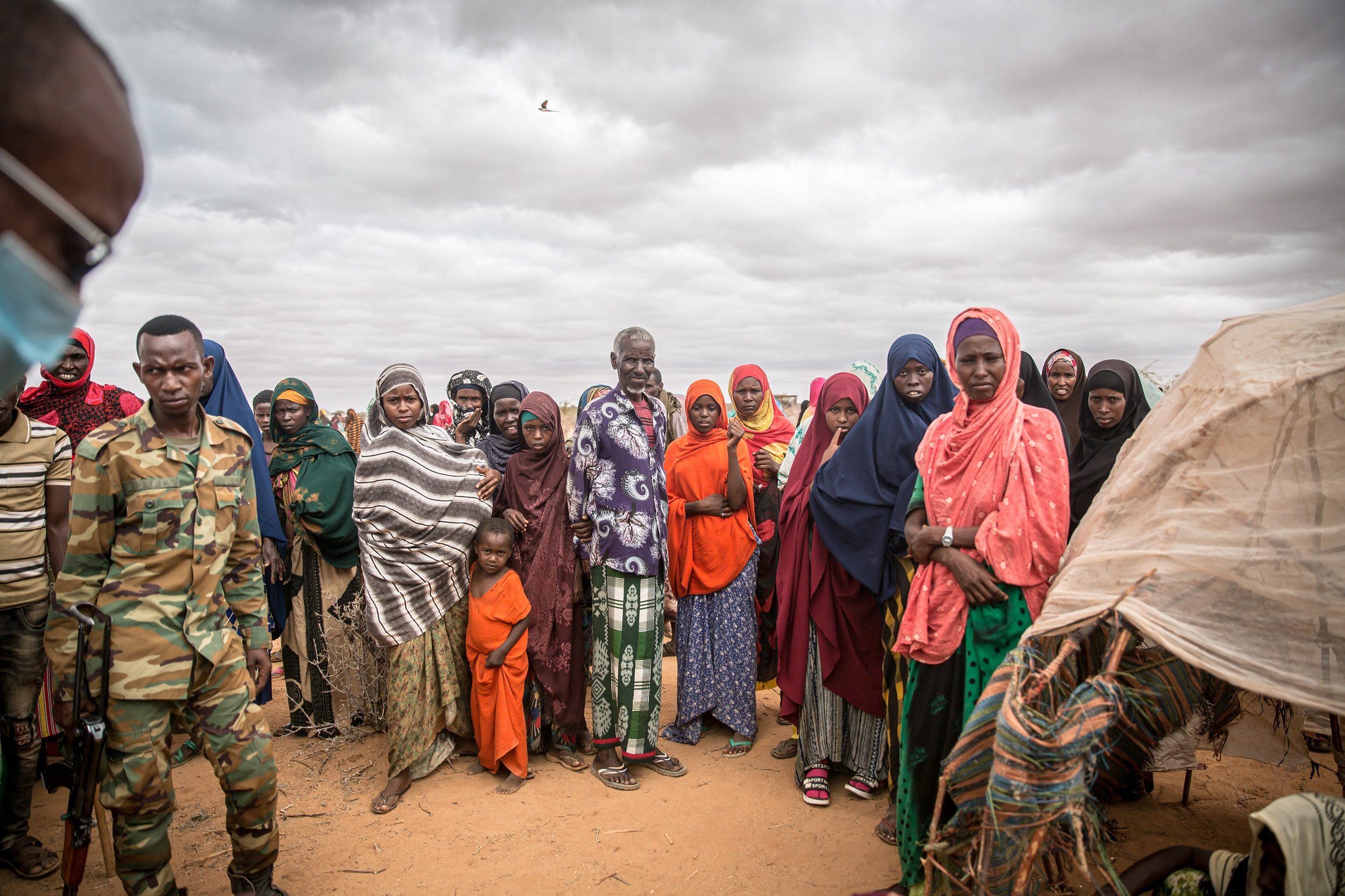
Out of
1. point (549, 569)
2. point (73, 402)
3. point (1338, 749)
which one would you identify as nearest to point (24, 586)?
point (73, 402)

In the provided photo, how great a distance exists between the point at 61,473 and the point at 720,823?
3872mm

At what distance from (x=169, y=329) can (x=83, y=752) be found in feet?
5.43

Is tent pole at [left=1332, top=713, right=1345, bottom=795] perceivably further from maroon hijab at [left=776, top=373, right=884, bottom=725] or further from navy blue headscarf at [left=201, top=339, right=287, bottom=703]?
navy blue headscarf at [left=201, top=339, right=287, bottom=703]

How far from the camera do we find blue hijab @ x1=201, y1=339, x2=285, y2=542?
14.2ft

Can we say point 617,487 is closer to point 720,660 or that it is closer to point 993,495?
point 720,660

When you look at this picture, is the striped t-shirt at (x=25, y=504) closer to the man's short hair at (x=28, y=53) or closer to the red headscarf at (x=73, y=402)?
the red headscarf at (x=73, y=402)

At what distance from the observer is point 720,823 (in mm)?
3930

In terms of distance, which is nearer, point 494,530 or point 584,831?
point 584,831

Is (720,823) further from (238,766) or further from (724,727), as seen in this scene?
(238,766)

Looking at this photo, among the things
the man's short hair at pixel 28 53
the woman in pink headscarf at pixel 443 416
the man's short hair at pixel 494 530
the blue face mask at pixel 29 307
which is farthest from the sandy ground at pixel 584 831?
the woman in pink headscarf at pixel 443 416

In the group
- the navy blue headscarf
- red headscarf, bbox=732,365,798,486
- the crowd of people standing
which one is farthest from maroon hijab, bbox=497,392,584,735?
red headscarf, bbox=732,365,798,486

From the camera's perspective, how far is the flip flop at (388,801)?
159 inches

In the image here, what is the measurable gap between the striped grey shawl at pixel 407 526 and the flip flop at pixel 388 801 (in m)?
0.88

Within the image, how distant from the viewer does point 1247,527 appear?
2.08 meters
